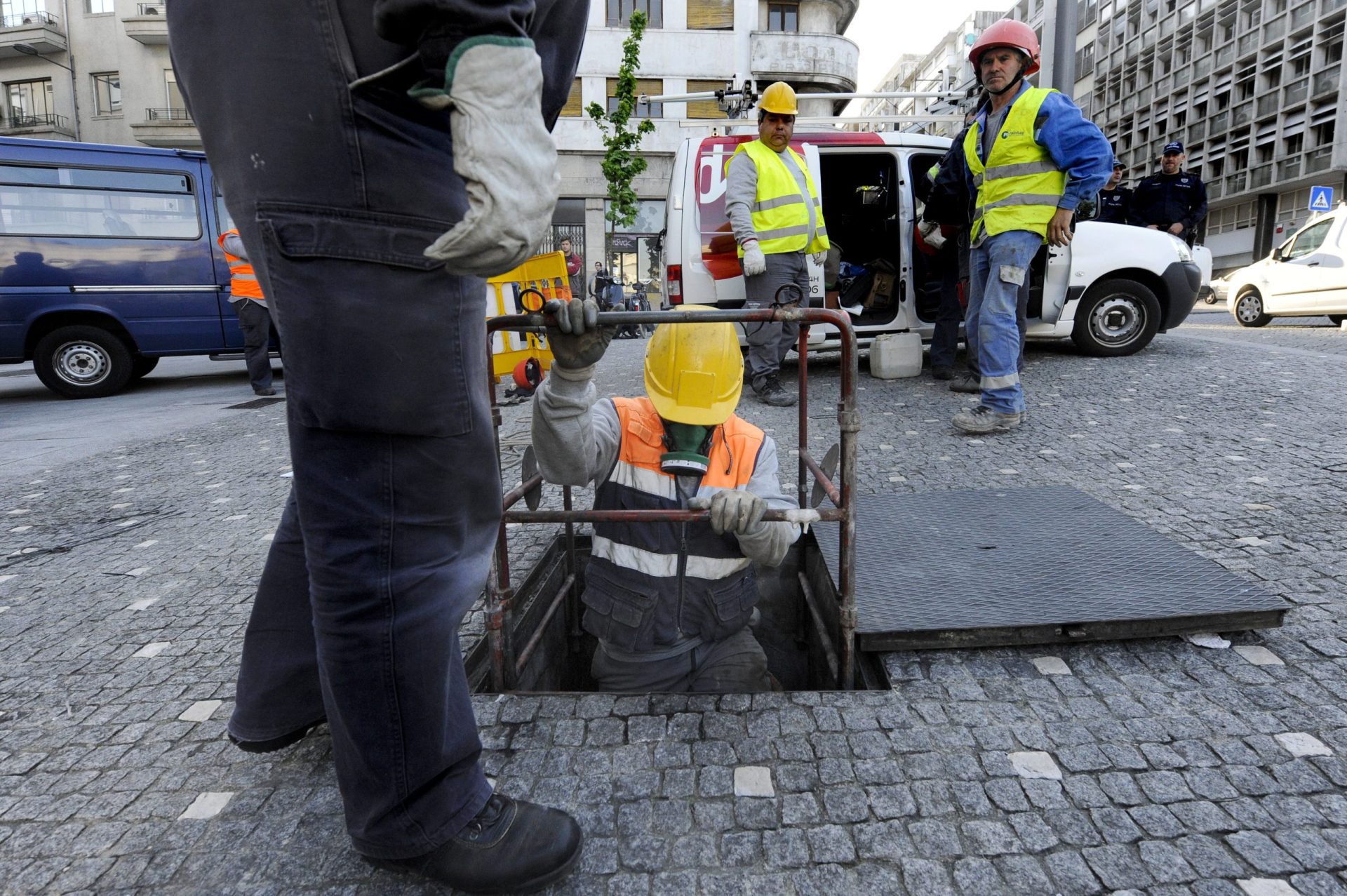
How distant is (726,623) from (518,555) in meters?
0.94

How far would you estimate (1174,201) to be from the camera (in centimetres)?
1030

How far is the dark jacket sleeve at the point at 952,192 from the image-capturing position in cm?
558

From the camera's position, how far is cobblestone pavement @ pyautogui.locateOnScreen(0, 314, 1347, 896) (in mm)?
1416

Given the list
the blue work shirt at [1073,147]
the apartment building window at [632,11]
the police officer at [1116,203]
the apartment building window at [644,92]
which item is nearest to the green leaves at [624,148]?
the apartment building window at [644,92]

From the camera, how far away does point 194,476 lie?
4.64 meters

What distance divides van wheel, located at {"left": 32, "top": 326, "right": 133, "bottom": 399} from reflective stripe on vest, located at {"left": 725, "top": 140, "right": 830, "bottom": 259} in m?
8.16

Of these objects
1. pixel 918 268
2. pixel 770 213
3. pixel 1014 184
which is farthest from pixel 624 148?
pixel 1014 184

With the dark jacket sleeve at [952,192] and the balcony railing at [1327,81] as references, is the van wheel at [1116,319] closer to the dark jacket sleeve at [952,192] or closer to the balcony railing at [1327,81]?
the dark jacket sleeve at [952,192]

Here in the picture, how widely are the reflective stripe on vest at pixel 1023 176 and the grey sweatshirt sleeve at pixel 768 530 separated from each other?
3076 millimetres

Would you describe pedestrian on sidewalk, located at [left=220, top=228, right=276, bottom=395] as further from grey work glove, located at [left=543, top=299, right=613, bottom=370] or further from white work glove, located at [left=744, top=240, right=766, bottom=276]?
grey work glove, located at [left=543, top=299, right=613, bottom=370]

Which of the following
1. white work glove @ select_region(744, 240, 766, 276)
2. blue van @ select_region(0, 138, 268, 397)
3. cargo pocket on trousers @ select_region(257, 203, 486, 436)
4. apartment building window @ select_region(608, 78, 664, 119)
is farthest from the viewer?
apartment building window @ select_region(608, 78, 664, 119)

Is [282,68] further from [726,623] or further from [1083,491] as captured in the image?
[1083,491]

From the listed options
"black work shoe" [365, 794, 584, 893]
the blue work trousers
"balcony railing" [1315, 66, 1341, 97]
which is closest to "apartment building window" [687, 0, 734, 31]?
Answer: "balcony railing" [1315, 66, 1341, 97]

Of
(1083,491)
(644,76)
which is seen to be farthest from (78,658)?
(644,76)
